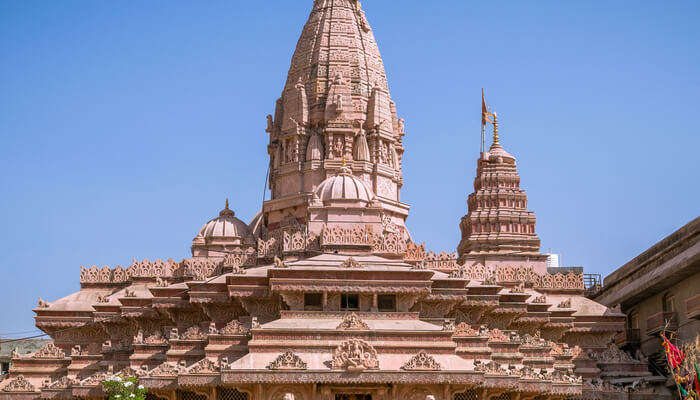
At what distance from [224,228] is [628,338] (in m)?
24.3

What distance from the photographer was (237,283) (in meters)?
50.3

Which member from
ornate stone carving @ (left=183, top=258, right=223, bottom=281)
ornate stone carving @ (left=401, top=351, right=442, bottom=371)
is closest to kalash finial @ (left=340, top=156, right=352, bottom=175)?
ornate stone carving @ (left=183, top=258, right=223, bottom=281)

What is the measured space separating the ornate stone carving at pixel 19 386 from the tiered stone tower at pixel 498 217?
30.9 m

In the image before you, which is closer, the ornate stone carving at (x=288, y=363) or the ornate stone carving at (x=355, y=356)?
the ornate stone carving at (x=288, y=363)

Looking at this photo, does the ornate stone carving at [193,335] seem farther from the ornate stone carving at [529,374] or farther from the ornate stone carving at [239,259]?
the ornate stone carving at [529,374]

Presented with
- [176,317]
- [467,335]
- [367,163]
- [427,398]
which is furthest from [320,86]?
[427,398]

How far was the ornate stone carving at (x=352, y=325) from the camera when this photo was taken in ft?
147

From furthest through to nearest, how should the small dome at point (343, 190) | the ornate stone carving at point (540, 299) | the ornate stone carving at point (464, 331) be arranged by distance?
the small dome at point (343, 190) < the ornate stone carving at point (540, 299) < the ornate stone carving at point (464, 331)

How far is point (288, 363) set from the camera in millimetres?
43031

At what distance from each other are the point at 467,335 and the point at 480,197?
29.5 meters

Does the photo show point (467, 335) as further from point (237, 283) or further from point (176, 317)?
point (176, 317)

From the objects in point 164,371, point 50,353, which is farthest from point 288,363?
point 50,353

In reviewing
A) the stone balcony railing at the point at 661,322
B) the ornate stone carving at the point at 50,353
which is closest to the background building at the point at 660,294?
the stone balcony railing at the point at 661,322

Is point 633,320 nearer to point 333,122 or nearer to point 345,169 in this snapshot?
point 345,169
